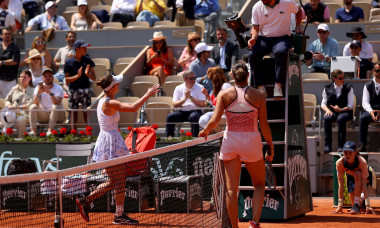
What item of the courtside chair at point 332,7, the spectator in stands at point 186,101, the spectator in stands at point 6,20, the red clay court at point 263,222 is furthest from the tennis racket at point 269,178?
the spectator in stands at point 6,20

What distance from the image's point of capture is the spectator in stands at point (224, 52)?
1652 centimetres

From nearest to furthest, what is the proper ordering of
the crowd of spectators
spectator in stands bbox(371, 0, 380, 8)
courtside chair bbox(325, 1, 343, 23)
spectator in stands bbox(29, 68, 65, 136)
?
the crowd of spectators
spectator in stands bbox(29, 68, 65, 136)
spectator in stands bbox(371, 0, 380, 8)
courtside chair bbox(325, 1, 343, 23)

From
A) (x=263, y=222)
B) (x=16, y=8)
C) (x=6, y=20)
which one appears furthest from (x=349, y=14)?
(x=16, y=8)

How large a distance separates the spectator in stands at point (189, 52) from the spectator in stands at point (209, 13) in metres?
1.37

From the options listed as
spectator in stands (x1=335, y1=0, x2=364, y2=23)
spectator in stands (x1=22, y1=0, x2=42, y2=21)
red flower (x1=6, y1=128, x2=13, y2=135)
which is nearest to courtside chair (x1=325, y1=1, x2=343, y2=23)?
spectator in stands (x1=335, y1=0, x2=364, y2=23)

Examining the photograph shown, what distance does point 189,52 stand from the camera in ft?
56.0

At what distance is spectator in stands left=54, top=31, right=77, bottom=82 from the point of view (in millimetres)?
17875

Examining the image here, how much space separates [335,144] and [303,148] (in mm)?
2894

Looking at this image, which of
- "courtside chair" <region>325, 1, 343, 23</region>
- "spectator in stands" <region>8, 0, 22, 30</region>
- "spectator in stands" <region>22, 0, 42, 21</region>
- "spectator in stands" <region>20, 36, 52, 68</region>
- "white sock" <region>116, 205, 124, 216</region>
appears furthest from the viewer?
"spectator in stands" <region>22, 0, 42, 21</region>

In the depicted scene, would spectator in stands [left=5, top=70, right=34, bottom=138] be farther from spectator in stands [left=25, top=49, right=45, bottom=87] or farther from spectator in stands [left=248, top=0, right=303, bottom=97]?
spectator in stands [left=248, top=0, right=303, bottom=97]

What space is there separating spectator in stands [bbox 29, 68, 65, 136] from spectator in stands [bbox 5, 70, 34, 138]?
0.21 m

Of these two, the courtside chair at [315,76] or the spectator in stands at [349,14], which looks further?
the spectator in stands at [349,14]

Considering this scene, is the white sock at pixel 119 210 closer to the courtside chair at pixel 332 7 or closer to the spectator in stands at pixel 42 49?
the spectator in stands at pixel 42 49

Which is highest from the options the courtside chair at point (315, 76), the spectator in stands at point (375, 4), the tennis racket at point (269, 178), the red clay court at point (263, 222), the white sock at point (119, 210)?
the spectator in stands at point (375, 4)
